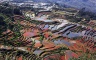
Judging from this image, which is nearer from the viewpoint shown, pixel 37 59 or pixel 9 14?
pixel 37 59

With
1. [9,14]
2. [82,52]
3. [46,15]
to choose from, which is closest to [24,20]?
[9,14]

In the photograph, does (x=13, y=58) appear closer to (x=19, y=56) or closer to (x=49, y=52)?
(x=19, y=56)

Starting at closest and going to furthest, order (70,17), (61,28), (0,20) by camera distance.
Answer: (0,20) → (61,28) → (70,17)

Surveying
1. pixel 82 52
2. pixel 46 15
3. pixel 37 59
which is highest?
pixel 37 59

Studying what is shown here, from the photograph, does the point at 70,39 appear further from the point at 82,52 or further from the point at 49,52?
the point at 49,52

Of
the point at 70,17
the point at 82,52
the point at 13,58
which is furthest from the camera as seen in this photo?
the point at 70,17

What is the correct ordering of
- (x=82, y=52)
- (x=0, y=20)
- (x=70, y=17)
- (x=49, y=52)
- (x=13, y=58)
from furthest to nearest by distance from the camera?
(x=70, y=17) < (x=0, y=20) < (x=82, y=52) < (x=49, y=52) < (x=13, y=58)

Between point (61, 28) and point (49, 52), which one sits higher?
point (49, 52)

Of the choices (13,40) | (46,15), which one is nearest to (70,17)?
(46,15)

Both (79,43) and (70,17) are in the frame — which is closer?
(79,43)
